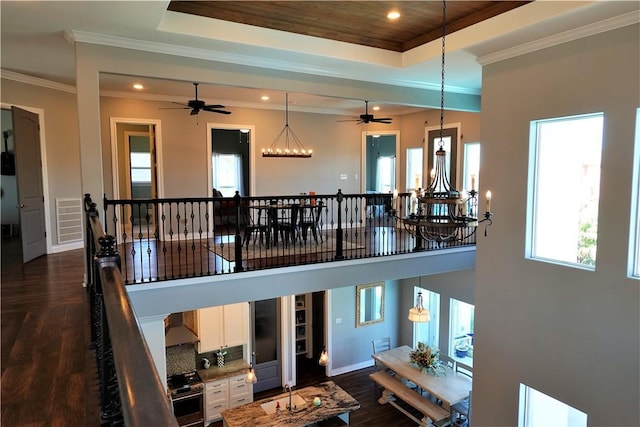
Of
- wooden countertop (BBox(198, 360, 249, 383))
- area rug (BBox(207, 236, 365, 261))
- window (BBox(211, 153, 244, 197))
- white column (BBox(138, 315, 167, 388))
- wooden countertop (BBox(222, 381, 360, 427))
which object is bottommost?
wooden countertop (BBox(222, 381, 360, 427))

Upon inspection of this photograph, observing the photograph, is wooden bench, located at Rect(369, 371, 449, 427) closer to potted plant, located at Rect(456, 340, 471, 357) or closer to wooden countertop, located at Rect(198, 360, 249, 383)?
potted plant, located at Rect(456, 340, 471, 357)

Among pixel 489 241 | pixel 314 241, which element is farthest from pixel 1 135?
pixel 489 241

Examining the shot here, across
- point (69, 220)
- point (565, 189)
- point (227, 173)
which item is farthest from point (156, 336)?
point (227, 173)

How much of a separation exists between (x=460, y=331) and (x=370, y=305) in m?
2.33

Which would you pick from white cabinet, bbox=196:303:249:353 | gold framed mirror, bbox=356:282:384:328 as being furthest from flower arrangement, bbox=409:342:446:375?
white cabinet, bbox=196:303:249:353

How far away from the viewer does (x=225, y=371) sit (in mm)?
8219

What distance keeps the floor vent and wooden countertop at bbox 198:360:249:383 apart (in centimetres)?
364

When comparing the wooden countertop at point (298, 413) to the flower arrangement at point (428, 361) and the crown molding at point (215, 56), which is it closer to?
the flower arrangement at point (428, 361)

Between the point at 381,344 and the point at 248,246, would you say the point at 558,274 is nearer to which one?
the point at 248,246

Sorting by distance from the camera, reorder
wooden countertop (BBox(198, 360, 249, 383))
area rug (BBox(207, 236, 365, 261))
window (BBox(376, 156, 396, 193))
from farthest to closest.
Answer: window (BBox(376, 156, 396, 193)), wooden countertop (BBox(198, 360, 249, 383)), area rug (BBox(207, 236, 365, 261))

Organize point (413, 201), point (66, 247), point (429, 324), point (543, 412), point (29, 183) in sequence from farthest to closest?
point (429, 324), point (66, 247), point (29, 183), point (543, 412), point (413, 201)

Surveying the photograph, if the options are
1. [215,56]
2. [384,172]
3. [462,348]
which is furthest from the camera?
[384,172]

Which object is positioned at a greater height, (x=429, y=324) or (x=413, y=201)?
(x=413, y=201)

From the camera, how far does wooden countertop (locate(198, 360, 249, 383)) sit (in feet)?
26.2
